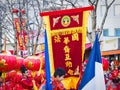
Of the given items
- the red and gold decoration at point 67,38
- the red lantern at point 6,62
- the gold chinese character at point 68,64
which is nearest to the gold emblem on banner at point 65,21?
the red and gold decoration at point 67,38

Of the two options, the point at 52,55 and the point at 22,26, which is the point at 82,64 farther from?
the point at 22,26

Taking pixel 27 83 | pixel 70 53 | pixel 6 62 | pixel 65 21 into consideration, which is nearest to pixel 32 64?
pixel 27 83

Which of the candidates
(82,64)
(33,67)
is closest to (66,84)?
(82,64)

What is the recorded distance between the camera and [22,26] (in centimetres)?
2719

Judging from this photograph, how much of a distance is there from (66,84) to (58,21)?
4.80 feet

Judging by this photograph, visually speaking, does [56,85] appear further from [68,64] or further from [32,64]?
[32,64]

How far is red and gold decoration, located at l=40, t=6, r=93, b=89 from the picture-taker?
10.1m

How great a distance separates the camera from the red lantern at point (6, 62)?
40.4ft

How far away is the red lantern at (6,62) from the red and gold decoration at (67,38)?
2295mm

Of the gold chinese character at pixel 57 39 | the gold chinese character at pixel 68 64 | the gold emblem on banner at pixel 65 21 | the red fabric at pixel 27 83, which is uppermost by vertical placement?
the gold emblem on banner at pixel 65 21

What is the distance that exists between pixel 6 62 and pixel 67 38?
8.96ft

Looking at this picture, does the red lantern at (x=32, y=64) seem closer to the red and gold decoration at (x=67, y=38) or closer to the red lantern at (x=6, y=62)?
the red lantern at (x=6, y=62)

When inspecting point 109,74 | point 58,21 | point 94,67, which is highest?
point 58,21

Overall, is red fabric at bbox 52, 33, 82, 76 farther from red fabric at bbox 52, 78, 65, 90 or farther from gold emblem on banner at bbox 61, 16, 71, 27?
red fabric at bbox 52, 78, 65, 90
